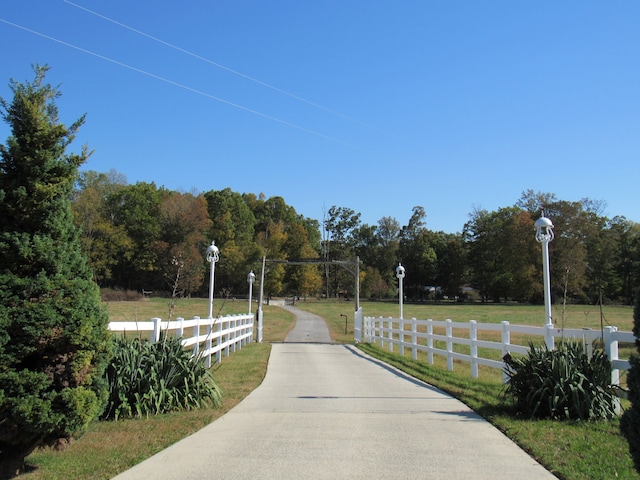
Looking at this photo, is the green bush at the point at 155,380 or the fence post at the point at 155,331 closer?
the green bush at the point at 155,380

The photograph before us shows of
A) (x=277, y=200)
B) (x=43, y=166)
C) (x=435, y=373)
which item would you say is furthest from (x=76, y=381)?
(x=277, y=200)

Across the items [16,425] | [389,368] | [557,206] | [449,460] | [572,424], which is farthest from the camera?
[557,206]

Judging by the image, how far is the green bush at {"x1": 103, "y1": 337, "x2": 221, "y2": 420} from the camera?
6.61 meters

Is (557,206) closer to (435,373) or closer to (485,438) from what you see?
(435,373)

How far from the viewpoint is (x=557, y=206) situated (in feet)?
227

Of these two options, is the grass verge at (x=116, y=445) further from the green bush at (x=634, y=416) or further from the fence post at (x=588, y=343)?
the fence post at (x=588, y=343)

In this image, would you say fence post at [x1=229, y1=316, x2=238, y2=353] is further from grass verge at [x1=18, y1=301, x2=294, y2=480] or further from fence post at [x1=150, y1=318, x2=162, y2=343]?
grass verge at [x1=18, y1=301, x2=294, y2=480]

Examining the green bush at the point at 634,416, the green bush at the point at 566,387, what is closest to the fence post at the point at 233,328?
the green bush at the point at 566,387

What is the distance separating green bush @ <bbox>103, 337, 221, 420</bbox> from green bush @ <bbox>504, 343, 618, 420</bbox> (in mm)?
4319

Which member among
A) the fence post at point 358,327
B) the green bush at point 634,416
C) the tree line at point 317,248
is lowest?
the fence post at point 358,327

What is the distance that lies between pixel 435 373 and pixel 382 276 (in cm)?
8712

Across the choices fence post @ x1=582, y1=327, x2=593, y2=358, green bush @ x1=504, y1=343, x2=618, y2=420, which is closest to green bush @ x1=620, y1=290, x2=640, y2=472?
green bush @ x1=504, y1=343, x2=618, y2=420

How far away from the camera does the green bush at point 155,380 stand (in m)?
6.61

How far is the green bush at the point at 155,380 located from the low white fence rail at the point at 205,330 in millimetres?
409
